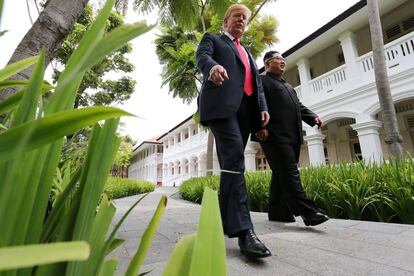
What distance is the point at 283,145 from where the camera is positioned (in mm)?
2068

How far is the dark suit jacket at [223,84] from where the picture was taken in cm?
156

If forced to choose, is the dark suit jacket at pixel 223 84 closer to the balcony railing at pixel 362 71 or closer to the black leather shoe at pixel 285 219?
the black leather shoe at pixel 285 219

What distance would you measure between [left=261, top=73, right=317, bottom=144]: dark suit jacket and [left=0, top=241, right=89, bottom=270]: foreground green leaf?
2.03m

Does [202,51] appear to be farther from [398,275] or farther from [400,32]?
[400,32]

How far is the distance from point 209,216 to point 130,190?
13903mm

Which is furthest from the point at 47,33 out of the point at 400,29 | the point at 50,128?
the point at 400,29

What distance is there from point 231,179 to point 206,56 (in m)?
0.77

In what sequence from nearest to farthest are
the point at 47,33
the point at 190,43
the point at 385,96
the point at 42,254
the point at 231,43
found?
the point at 42,254
the point at 47,33
the point at 231,43
the point at 385,96
the point at 190,43

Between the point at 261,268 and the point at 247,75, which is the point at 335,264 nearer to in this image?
the point at 261,268

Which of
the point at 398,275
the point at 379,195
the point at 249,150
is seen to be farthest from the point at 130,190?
the point at 398,275

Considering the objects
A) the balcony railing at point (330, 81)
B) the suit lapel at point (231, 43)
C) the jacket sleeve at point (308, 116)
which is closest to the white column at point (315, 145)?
the balcony railing at point (330, 81)

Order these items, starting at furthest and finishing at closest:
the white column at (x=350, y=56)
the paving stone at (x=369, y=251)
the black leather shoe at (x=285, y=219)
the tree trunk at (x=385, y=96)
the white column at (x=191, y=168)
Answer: the white column at (x=191, y=168), the white column at (x=350, y=56), the tree trunk at (x=385, y=96), the black leather shoe at (x=285, y=219), the paving stone at (x=369, y=251)

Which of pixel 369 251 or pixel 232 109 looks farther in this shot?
pixel 232 109

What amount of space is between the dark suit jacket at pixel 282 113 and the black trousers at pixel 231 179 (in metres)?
0.56
